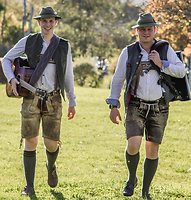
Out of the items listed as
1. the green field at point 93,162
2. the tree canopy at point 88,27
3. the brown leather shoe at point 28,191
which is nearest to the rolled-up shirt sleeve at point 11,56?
the brown leather shoe at point 28,191

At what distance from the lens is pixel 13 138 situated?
12.9m

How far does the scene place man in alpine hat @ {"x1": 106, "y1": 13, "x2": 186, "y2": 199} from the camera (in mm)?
6613

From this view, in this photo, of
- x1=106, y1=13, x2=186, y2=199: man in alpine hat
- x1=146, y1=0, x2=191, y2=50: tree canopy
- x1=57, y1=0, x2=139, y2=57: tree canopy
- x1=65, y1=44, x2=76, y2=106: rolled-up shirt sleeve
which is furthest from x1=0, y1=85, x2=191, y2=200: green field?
x1=57, y1=0, x2=139, y2=57: tree canopy

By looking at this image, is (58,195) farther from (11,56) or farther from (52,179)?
(11,56)

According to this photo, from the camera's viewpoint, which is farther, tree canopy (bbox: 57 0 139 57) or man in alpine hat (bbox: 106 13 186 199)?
tree canopy (bbox: 57 0 139 57)

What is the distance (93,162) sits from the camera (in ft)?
33.6

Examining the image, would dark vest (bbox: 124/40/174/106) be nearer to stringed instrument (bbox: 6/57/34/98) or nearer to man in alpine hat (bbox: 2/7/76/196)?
man in alpine hat (bbox: 2/7/76/196)

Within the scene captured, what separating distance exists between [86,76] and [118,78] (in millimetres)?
28912

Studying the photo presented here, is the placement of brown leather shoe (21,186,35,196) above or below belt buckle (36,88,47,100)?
below

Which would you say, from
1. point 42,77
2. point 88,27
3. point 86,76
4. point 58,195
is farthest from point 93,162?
point 88,27

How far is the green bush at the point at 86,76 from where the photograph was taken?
35500 millimetres

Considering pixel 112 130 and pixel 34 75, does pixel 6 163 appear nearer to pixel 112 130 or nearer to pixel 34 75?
pixel 34 75

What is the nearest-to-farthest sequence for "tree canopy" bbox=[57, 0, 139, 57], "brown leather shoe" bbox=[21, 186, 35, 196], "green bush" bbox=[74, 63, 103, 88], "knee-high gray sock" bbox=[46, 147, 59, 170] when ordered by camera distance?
"brown leather shoe" bbox=[21, 186, 35, 196], "knee-high gray sock" bbox=[46, 147, 59, 170], "green bush" bbox=[74, 63, 103, 88], "tree canopy" bbox=[57, 0, 139, 57]

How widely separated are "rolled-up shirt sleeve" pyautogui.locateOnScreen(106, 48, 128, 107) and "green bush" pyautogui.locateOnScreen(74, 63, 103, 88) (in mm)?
28484
